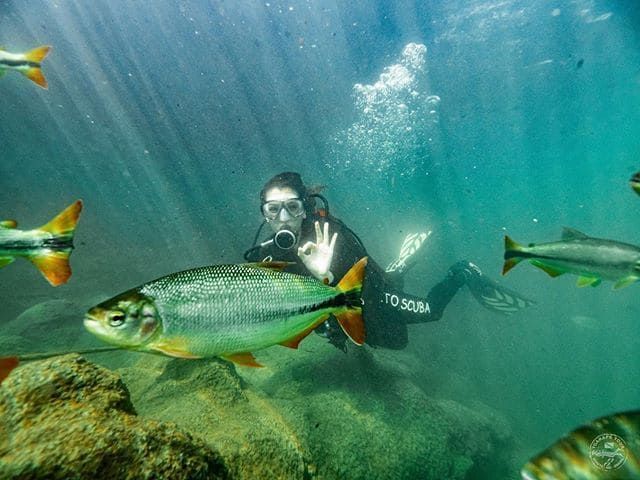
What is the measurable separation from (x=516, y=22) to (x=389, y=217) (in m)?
44.5

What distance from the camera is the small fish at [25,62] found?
2.74 m

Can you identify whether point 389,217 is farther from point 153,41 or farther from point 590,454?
point 590,454

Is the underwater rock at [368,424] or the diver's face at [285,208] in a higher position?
the diver's face at [285,208]

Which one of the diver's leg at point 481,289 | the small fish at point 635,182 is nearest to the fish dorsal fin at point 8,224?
the small fish at point 635,182

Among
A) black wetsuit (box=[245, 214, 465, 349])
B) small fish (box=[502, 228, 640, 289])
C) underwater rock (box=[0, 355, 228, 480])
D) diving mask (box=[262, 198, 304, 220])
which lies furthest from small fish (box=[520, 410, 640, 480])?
diving mask (box=[262, 198, 304, 220])

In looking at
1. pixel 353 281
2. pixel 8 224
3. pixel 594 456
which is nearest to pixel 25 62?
pixel 8 224

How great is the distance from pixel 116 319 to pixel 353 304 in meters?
1.12

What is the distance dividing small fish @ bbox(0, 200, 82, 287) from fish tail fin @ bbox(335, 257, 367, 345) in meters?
1.50

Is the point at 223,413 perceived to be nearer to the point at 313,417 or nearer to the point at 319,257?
the point at 313,417

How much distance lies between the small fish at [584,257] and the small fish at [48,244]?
3192 millimetres

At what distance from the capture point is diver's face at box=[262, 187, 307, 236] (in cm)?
556

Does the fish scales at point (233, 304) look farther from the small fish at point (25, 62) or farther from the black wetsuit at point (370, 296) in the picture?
the black wetsuit at point (370, 296)

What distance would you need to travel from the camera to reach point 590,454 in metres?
0.95

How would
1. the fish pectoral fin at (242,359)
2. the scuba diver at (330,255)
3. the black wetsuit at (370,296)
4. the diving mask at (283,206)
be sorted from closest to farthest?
the fish pectoral fin at (242,359), the scuba diver at (330,255), the black wetsuit at (370,296), the diving mask at (283,206)
